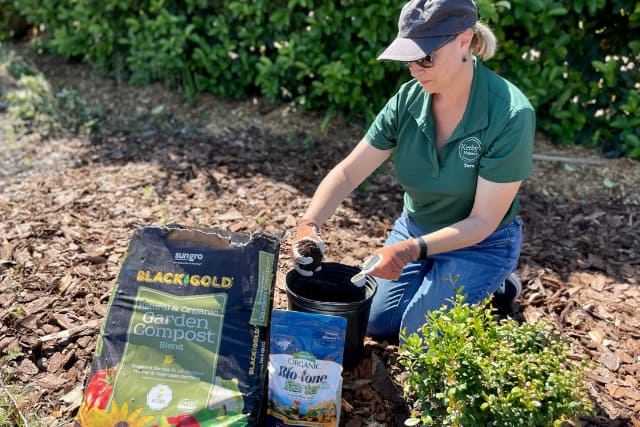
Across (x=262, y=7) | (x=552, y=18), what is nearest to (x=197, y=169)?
(x=262, y=7)

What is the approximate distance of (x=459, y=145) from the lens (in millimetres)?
2803

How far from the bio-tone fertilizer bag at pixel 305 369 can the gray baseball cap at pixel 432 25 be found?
1.11 metres

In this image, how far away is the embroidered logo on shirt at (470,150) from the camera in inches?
109

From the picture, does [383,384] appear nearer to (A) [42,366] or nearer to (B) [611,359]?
A: (B) [611,359]

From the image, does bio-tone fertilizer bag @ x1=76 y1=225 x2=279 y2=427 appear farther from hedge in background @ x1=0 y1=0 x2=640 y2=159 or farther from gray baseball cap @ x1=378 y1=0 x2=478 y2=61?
hedge in background @ x1=0 y1=0 x2=640 y2=159

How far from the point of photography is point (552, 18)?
4438 mm

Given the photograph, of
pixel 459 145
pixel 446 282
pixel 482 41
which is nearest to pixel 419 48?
pixel 482 41

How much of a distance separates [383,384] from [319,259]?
2.08ft

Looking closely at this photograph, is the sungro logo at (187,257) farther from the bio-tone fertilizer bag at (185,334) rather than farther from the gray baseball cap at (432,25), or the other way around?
the gray baseball cap at (432,25)

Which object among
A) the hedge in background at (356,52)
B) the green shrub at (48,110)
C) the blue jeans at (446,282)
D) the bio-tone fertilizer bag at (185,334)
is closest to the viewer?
the bio-tone fertilizer bag at (185,334)

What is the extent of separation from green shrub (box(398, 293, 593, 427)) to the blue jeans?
0.61m

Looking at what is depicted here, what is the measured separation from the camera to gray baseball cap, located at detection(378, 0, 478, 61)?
2.46 meters

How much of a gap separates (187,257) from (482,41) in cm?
156

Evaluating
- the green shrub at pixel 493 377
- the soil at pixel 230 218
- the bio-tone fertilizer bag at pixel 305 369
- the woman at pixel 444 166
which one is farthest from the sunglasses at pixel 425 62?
the soil at pixel 230 218
